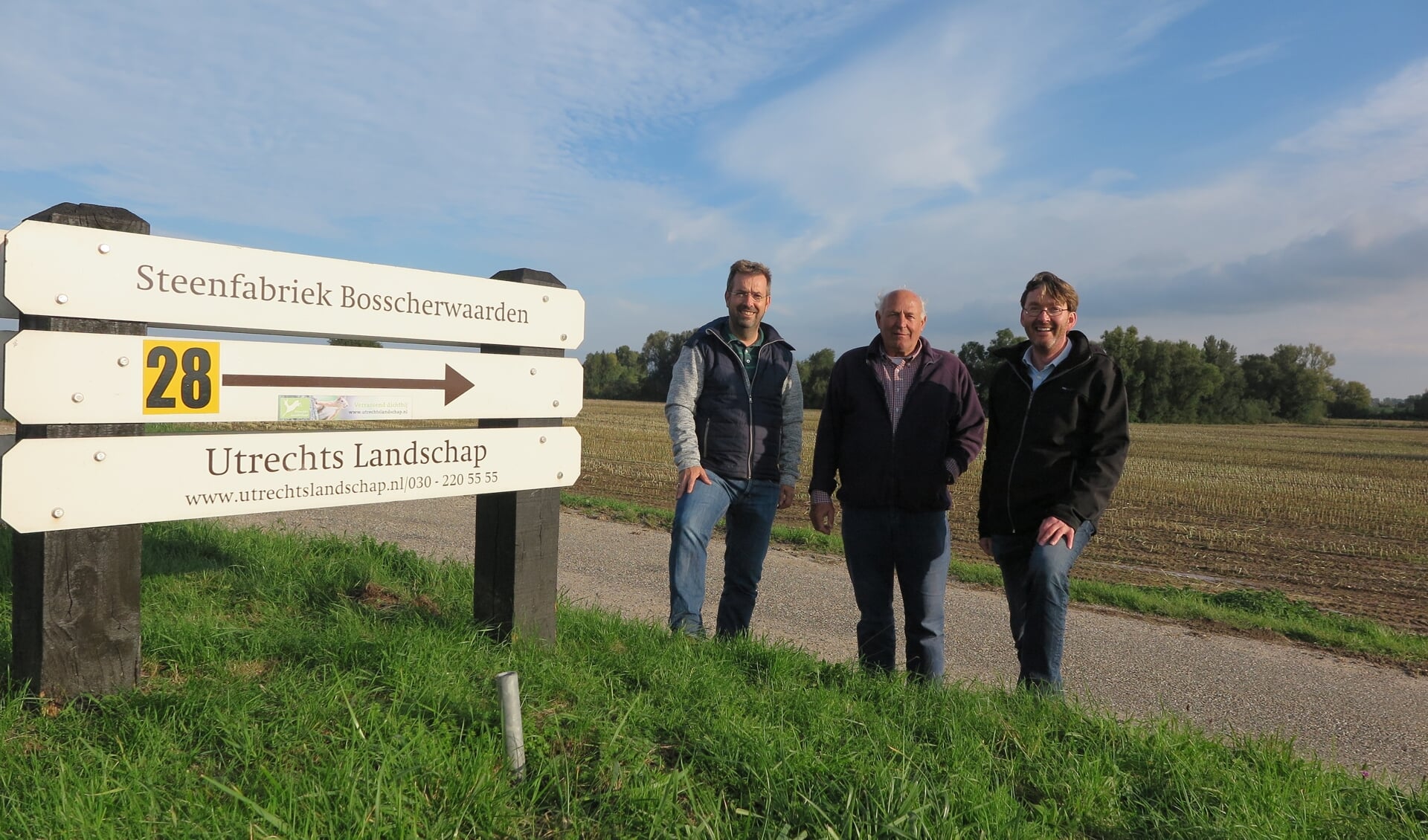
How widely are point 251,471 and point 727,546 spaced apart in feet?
7.26

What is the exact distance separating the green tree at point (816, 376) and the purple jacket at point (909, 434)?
65.5 m

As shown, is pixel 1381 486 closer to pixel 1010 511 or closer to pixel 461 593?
pixel 1010 511

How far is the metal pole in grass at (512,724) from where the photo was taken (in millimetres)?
2152

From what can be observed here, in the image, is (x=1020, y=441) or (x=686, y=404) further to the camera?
(x=686, y=404)

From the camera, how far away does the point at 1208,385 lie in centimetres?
7119

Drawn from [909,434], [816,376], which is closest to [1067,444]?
[909,434]

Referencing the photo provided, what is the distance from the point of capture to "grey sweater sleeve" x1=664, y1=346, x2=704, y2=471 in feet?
13.5

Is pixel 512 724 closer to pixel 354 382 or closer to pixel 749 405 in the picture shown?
pixel 354 382

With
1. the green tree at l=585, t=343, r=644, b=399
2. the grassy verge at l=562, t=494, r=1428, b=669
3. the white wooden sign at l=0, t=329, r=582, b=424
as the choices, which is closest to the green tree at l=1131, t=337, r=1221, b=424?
the green tree at l=585, t=343, r=644, b=399

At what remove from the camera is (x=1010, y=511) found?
3684 millimetres

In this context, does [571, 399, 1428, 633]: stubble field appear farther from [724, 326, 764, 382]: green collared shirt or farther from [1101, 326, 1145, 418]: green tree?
[1101, 326, 1145, 418]: green tree

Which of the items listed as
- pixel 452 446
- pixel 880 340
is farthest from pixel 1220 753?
pixel 452 446

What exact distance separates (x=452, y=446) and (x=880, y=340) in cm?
203

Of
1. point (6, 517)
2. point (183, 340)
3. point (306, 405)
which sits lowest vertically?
point (6, 517)
